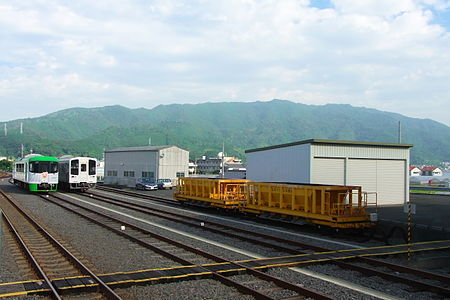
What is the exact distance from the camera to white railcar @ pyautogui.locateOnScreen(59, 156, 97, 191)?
119ft

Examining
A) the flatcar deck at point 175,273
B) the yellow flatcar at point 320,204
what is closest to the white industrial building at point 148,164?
the yellow flatcar at point 320,204

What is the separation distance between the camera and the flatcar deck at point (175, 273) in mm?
8492

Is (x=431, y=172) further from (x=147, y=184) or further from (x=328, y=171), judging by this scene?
(x=328, y=171)

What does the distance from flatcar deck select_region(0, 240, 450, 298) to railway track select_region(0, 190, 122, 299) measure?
7 cm

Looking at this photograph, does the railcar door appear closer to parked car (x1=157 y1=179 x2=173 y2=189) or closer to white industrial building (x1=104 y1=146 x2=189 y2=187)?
parked car (x1=157 y1=179 x2=173 y2=189)

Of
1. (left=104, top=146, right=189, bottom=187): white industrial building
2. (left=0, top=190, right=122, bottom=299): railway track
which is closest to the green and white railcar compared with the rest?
(left=104, top=146, right=189, bottom=187): white industrial building

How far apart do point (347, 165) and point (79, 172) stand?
2247cm

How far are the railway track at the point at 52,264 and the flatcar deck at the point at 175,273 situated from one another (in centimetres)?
7

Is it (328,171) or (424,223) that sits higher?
(328,171)

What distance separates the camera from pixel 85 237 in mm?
14930

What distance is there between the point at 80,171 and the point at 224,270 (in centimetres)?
2974

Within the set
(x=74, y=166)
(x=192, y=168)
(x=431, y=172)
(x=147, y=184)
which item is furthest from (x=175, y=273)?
(x=431, y=172)

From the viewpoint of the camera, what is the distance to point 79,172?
121 feet

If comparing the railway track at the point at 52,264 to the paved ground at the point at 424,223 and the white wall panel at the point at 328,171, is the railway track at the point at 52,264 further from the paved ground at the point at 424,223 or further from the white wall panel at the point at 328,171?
the white wall panel at the point at 328,171
